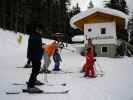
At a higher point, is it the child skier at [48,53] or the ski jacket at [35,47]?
the ski jacket at [35,47]

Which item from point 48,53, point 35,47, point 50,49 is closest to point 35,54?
point 35,47

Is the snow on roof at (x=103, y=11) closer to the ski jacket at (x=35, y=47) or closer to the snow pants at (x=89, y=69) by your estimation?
the snow pants at (x=89, y=69)

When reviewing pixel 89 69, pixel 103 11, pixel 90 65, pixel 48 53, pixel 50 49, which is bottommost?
pixel 89 69

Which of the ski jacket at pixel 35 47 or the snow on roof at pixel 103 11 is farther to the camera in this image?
the snow on roof at pixel 103 11

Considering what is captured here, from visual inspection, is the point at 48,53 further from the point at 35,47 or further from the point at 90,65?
the point at 35,47

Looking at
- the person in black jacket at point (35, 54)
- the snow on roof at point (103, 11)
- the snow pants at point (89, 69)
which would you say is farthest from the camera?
the snow on roof at point (103, 11)

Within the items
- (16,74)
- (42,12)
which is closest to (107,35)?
(16,74)

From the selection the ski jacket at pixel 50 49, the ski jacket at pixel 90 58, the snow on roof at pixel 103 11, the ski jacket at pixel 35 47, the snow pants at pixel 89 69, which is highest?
the snow on roof at pixel 103 11

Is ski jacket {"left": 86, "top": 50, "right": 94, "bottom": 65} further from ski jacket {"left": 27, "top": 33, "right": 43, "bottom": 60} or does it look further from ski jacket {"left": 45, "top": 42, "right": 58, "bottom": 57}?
ski jacket {"left": 27, "top": 33, "right": 43, "bottom": 60}

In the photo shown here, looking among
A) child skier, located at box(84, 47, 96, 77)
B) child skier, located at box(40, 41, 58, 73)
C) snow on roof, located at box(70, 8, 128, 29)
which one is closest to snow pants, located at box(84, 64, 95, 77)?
child skier, located at box(84, 47, 96, 77)

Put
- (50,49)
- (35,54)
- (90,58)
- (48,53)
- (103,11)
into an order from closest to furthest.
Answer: (35,54), (90,58), (48,53), (50,49), (103,11)

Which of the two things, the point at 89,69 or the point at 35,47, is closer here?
the point at 35,47

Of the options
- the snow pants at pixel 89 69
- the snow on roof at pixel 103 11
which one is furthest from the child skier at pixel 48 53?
the snow on roof at pixel 103 11

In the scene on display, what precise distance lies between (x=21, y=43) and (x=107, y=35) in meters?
8.40
